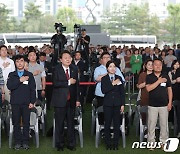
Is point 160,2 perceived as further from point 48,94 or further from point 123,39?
point 48,94

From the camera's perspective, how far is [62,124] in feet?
33.1

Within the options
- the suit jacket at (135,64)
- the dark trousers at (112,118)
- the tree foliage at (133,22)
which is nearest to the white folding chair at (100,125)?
the dark trousers at (112,118)

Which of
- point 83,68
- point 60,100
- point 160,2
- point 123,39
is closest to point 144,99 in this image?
point 60,100

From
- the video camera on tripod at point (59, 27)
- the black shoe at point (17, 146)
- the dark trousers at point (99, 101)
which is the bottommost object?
the black shoe at point (17, 146)

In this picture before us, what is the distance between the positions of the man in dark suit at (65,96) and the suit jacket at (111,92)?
458 millimetres

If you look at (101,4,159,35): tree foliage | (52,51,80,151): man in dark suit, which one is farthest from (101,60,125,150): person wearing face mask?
(101,4,159,35): tree foliage

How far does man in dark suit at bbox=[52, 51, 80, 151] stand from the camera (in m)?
9.91

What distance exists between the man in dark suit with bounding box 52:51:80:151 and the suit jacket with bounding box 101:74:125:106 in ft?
1.50

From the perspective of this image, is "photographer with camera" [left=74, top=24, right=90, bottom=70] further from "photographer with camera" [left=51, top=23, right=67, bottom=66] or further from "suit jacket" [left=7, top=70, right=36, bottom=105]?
"suit jacket" [left=7, top=70, right=36, bottom=105]

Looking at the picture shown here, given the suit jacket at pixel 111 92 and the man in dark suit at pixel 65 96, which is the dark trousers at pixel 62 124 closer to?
the man in dark suit at pixel 65 96

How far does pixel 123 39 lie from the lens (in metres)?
56.0

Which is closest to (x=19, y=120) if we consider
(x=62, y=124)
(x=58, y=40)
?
(x=62, y=124)

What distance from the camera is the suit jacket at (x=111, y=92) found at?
9.99 m

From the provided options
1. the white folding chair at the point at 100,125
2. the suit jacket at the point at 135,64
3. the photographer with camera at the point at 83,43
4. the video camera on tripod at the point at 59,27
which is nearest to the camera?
the white folding chair at the point at 100,125
